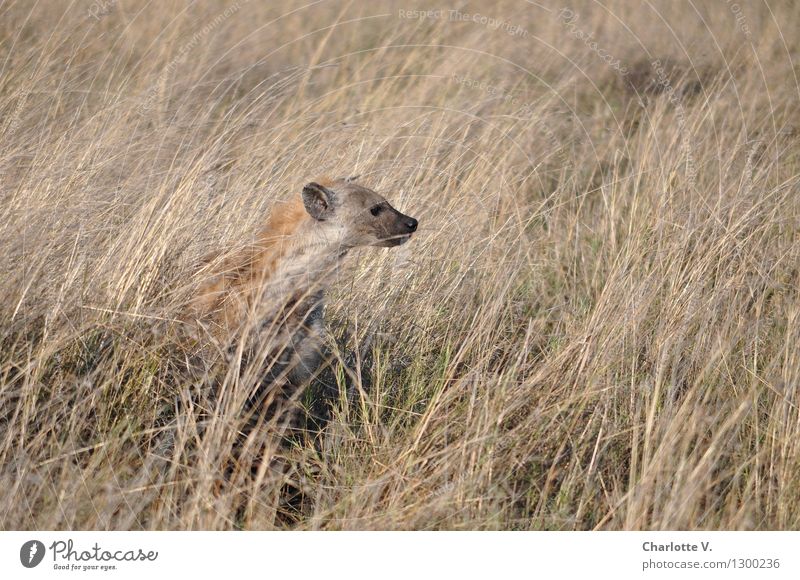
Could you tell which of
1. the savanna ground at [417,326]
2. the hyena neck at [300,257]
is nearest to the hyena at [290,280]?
the hyena neck at [300,257]

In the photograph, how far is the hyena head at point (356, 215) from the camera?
5.77m

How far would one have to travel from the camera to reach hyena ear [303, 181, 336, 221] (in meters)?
5.73

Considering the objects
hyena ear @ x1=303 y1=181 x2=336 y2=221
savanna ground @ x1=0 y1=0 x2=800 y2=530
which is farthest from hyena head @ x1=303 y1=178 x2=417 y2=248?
savanna ground @ x1=0 y1=0 x2=800 y2=530

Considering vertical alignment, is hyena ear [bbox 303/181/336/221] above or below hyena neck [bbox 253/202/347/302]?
above

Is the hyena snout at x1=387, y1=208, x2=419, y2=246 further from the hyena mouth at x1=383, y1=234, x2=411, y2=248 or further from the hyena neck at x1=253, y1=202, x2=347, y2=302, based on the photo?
the hyena neck at x1=253, y1=202, x2=347, y2=302

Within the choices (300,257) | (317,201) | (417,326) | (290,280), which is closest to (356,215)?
(317,201)

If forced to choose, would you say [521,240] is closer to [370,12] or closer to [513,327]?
[513,327]

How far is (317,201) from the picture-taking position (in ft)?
18.9

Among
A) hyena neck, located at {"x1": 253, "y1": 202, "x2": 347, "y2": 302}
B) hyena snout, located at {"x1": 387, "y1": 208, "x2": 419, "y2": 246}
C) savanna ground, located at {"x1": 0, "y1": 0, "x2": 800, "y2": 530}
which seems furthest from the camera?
hyena snout, located at {"x1": 387, "y1": 208, "x2": 419, "y2": 246}

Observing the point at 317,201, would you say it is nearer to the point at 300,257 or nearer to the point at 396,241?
the point at 300,257

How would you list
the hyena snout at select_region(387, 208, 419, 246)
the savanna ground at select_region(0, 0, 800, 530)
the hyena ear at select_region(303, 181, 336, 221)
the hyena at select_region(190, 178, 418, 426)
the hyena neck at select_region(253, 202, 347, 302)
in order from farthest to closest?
the hyena snout at select_region(387, 208, 419, 246)
the hyena ear at select_region(303, 181, 336, 221)
the hyena neck at select_region(253, 202, 347, 302)
the hyena at select_region(190, 178, 418, 426)
the savanna ground at select_region(0, 0, 800, 530)

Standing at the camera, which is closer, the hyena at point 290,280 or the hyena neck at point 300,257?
the hyena at point 290,280

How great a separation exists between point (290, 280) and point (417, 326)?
755 millimetres

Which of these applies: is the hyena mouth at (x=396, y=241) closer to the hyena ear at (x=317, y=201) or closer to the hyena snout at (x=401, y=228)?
the hyena snout at (x=401, y=228)
